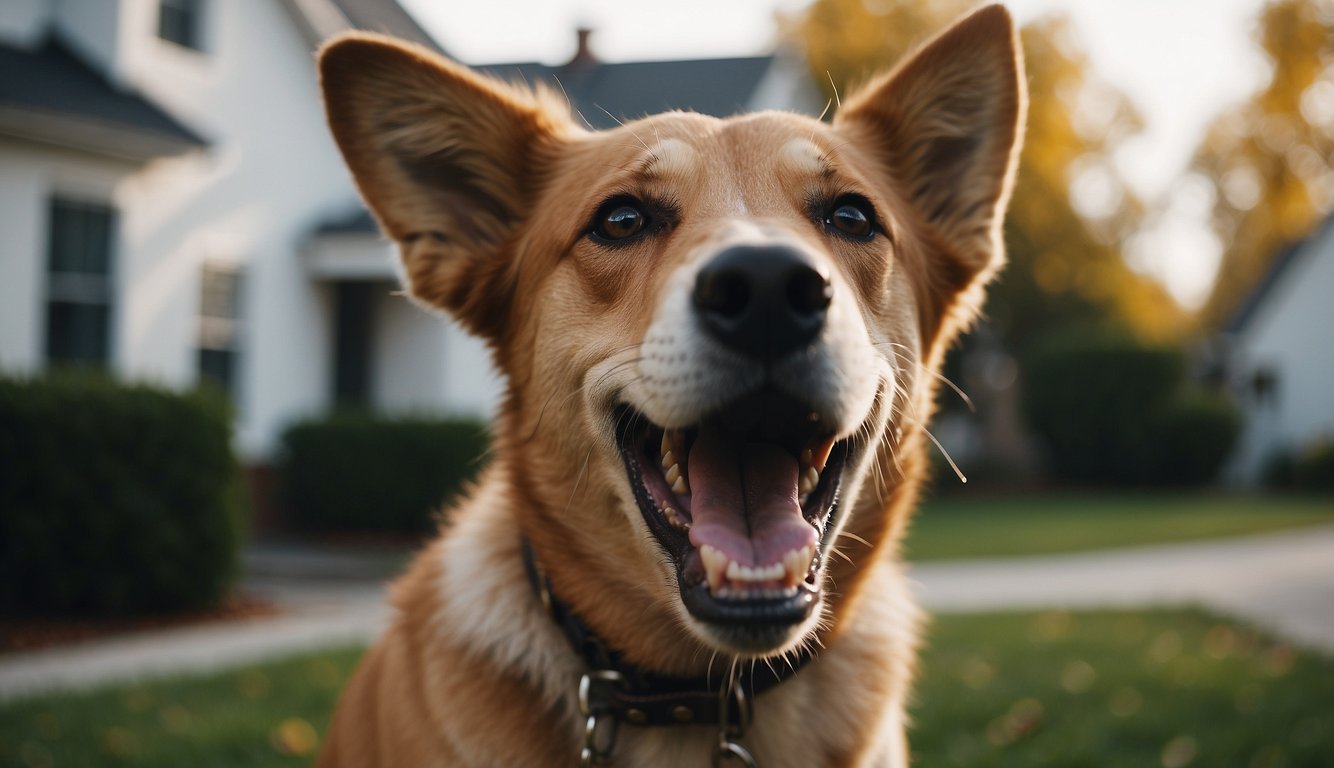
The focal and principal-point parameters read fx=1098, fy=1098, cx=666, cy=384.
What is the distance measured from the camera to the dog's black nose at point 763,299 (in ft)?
7.21

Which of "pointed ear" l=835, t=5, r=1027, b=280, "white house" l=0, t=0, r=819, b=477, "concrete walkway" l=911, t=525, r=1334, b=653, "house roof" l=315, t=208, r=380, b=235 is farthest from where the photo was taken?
"house roof" l=315, t=208, r=380, b=235

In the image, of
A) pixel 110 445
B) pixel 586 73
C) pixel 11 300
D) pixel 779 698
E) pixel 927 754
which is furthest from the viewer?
pixel 11 300

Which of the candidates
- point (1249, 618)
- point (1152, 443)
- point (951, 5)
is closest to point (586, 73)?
point (1249, 618)

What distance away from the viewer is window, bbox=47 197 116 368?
36.5ft

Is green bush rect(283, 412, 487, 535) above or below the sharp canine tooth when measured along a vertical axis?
below

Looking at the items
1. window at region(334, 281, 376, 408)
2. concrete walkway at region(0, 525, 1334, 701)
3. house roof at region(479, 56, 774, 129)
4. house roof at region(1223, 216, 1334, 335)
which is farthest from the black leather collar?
house roof at region(1223, 216, 1334, 335)

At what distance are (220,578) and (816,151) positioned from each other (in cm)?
707

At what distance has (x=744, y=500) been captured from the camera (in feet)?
8.14

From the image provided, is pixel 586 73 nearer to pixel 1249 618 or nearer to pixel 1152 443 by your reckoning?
pixel 1249 618

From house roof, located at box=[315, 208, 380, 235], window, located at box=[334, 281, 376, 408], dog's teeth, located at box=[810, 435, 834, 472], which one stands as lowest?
window, located at box=[334, 281, 376, 408]

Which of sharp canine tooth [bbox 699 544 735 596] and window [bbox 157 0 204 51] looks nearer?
sharp canine tooth [bbox 699 544 735 596]

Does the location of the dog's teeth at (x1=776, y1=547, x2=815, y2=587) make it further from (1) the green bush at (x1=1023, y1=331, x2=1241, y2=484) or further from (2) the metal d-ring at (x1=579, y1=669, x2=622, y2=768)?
(1) the green bush at (x1=1023, y1=331, x2=1241, y2=484)

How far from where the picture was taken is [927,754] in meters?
4.80

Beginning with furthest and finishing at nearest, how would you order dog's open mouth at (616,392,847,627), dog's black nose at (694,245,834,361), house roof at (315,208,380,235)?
house roof at (315,208,380,235) → dog's open mouth at (616,392,847,627) → dog's black nose at (694,245,834,361)
